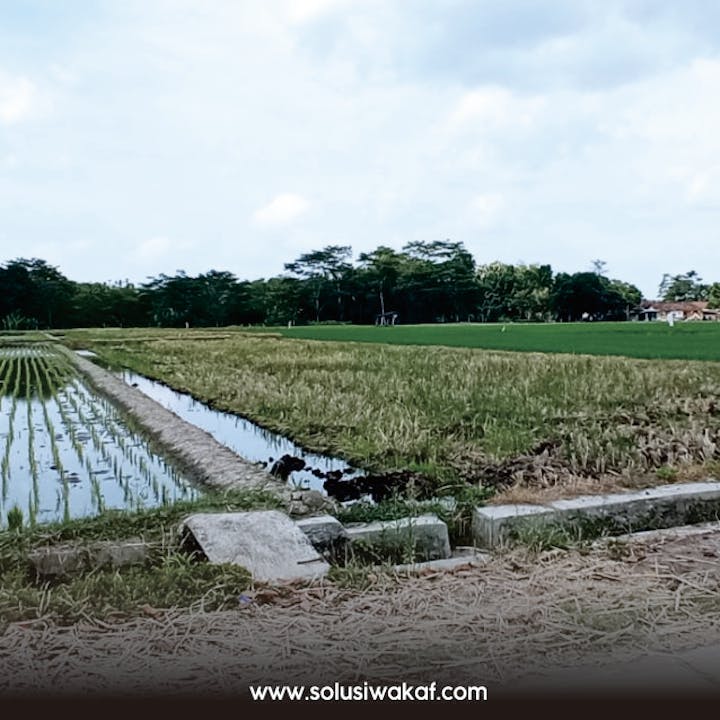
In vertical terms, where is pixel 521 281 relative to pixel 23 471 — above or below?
above

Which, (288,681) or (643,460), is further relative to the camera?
(643,460)

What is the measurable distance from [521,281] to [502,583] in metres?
61.8

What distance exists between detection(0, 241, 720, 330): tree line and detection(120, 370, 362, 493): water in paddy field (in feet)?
116

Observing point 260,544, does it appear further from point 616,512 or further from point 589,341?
point 589,341

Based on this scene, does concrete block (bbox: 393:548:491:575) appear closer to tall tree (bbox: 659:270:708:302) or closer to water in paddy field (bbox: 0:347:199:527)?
water in paddy field (bbox: 0:347:199:527)

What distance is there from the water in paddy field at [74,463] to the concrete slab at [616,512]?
1669 mm

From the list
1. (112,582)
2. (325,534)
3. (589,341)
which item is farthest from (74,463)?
(589,341)

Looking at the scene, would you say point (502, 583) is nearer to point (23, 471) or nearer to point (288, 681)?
point (288, 681)

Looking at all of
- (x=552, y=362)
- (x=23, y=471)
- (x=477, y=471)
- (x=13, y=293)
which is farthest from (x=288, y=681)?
(x=13, y=293)

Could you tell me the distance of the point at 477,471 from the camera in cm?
414

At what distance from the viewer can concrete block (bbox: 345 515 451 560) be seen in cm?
Answer: 276

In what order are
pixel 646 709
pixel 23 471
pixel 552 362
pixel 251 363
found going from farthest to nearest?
pixel 251 363
pixel 552 362
pixel 23 471
pixel 646 709

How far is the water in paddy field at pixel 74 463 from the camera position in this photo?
12.9 feet

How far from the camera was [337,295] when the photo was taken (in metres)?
54.3
